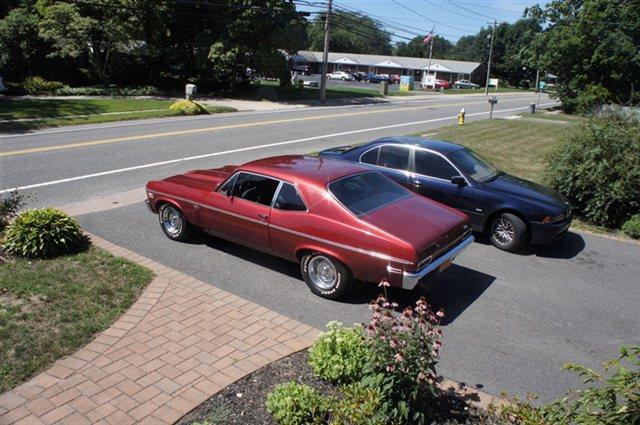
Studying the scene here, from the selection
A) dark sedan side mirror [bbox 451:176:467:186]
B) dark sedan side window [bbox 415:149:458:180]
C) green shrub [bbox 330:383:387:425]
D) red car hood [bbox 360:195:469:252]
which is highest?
dark sedan side window [bbox 415:149:458:180]

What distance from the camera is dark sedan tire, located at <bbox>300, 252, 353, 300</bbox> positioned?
19.8 feet

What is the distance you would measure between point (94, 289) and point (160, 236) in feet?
7.06

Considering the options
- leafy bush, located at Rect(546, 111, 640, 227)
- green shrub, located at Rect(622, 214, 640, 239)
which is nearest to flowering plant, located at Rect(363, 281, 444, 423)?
green shrub, located at Rect(622, 214, 640, 239)

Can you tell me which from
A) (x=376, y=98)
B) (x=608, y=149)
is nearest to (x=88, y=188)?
(x=608, y=149)

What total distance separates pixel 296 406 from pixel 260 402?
0.45m

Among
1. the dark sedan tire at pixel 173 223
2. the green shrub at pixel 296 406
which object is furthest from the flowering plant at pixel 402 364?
the dark sedan tire at pixel 173 223

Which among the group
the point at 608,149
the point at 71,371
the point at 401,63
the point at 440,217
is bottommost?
the point at 71,371

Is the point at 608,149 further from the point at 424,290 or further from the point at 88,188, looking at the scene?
the point at 88,188

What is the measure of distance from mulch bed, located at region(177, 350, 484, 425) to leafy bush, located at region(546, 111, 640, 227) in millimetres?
6979

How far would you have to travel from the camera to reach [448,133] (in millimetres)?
21953

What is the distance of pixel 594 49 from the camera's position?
3503 centimetres

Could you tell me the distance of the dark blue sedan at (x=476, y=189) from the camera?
8.03m

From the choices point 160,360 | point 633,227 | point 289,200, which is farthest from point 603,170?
point 160,360

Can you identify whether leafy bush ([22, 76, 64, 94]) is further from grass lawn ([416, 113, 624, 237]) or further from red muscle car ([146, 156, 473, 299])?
red muscle car ([146, 156, 473, 299])
